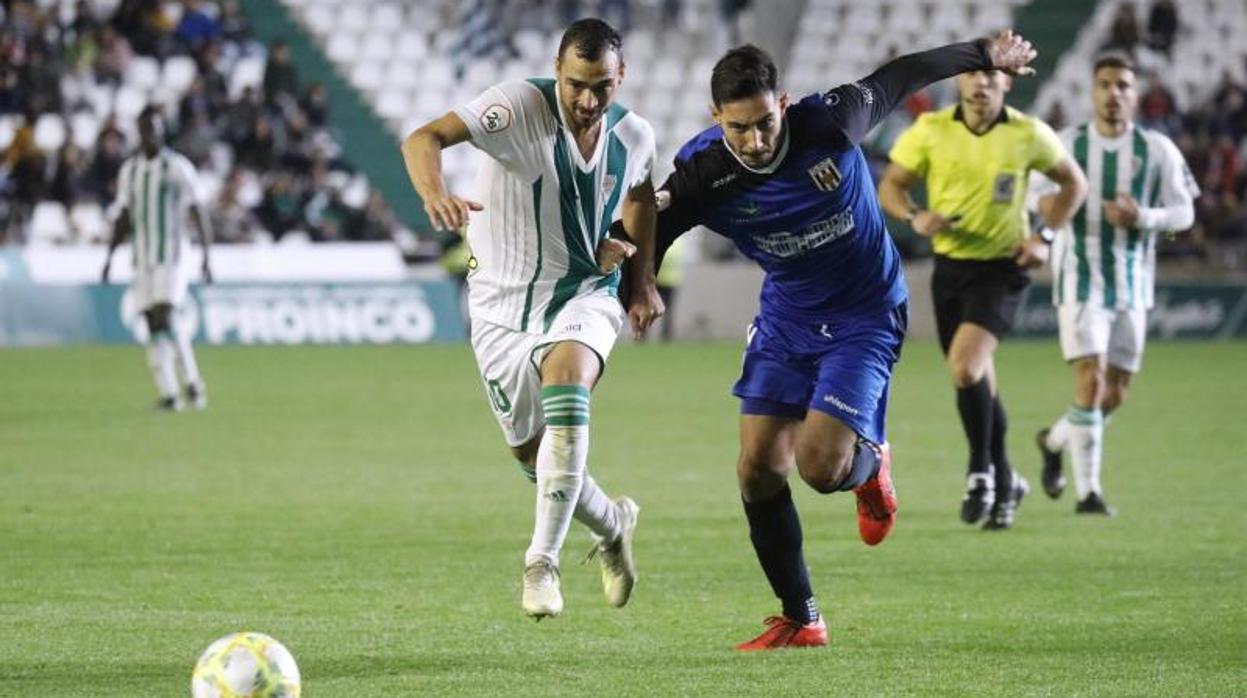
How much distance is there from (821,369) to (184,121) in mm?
22623

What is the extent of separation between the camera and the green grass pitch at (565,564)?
272 inches

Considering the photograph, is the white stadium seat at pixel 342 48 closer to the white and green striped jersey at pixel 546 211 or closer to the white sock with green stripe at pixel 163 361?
the white sock with green stripe at pixel 163 361

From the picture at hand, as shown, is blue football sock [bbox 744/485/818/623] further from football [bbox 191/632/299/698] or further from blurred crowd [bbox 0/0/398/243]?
blurred crowd [bbox 0/0/398/243]

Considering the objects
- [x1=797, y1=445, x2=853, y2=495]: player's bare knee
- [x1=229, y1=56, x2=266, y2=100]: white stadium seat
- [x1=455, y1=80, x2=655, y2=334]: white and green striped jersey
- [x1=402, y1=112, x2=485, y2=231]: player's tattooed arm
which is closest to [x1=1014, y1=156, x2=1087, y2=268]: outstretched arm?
[x1=455, y1=80, x2=655, y2=334]: white and green striped jersey

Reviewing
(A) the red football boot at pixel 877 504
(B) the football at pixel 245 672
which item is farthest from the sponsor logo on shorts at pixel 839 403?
(B) the football at pixel 245 672

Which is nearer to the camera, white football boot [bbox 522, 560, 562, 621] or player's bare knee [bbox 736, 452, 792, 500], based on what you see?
white football boot [bbox 522, 560, 562, 621]

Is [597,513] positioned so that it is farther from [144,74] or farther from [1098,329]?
[144,74]

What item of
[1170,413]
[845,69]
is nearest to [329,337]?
[845,69]

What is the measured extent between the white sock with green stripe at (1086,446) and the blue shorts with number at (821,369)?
4.11 metres

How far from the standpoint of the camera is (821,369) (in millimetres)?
7688

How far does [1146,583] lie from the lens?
355 inches

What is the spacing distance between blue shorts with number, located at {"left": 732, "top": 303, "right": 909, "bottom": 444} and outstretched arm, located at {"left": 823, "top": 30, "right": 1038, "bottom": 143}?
0.69 meters

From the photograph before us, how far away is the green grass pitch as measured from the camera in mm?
6910

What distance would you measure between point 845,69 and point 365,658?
27.1 m
